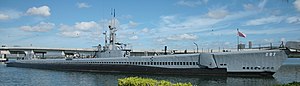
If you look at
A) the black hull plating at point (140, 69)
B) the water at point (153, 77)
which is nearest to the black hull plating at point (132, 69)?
the black hull plating at point (140, 69)

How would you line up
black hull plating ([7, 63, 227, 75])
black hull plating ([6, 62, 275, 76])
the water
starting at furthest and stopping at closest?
black hull plating ([7, 63, 227, 75])
black hull plating ([6, 62, 275, 76])
the water

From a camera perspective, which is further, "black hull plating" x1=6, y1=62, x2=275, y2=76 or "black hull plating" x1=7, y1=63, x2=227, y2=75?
"black hull plating" x1=7, y1=63, x2=227, y2=75

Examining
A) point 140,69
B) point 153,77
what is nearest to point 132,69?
point 140,69

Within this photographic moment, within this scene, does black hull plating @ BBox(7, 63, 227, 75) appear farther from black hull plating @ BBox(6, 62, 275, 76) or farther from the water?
the water

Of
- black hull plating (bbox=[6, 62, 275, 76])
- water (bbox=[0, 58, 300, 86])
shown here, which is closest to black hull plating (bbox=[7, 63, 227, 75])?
black hull plating (bbox=[6, 62, 275, 76])

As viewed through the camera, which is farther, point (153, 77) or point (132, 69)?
point (132, 69)

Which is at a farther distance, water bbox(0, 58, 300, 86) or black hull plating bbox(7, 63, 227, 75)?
black hull plating bbox(7, 63, 227, 75)

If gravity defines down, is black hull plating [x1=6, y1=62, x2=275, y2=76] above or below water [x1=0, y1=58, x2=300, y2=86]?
above

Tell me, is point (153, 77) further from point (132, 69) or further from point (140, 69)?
point (132, 69)

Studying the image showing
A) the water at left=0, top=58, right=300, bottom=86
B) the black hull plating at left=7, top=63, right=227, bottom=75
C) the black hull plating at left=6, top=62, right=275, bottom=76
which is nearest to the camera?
the water at left=0, top=58, right=300, bottom=86

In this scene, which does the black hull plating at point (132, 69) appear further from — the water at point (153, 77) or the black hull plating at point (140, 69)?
the water at point (153, 77)

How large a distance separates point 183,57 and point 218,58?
4719 millimetres

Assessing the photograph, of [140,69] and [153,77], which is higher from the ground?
[140,69]

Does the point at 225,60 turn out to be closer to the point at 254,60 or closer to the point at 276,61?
the point at 254,60
